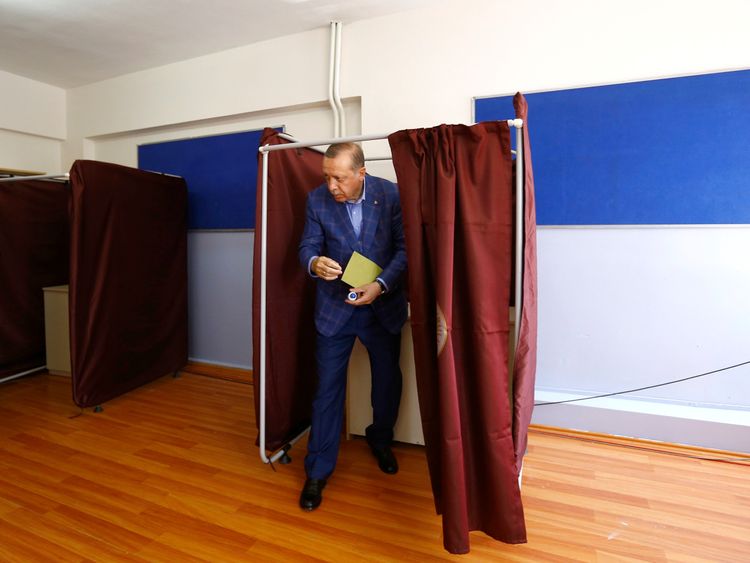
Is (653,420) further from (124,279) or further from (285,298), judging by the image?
(124,279)

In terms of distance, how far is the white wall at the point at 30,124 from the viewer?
3.72 meters

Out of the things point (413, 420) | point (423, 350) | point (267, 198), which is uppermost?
point (267, 198)

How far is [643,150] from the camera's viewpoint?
235 cm

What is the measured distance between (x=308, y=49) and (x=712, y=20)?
2.27 metres

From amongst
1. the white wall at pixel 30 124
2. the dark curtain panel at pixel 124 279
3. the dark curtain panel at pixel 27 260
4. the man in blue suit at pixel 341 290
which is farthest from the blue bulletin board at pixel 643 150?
the white wall at pixel 30 124

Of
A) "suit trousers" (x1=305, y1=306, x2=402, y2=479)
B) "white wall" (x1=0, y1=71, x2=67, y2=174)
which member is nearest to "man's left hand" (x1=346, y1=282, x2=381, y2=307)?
"suit trousers" (x1=305, y1=306, x2=402, y2=479)

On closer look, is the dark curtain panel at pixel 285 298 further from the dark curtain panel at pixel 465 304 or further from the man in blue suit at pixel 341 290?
the dark curtain panel at pixel 465 304

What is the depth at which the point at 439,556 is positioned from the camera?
1587mm

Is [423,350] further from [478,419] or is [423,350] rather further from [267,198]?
Result: [267,198]

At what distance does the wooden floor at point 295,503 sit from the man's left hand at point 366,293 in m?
0.87

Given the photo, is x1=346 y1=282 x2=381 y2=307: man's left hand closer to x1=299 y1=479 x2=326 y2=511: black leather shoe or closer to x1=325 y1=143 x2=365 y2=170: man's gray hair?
x1=325 y1=143 x2=365 y2=170: man's gray hair

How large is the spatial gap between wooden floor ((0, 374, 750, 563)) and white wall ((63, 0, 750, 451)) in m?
0.41

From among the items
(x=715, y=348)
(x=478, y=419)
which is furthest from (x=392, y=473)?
(x=715, y=348)

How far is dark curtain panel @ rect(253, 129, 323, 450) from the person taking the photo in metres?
2.08
